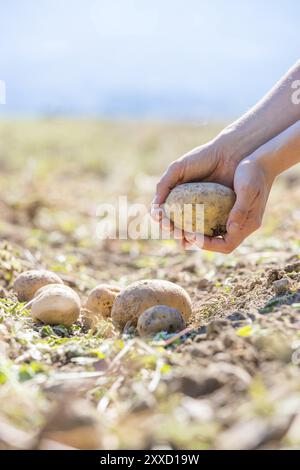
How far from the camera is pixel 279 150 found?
3.43 metres

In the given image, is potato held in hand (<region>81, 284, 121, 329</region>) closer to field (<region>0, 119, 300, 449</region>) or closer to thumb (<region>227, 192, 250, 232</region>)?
field (<region>0, 119, 300, 449</region>)

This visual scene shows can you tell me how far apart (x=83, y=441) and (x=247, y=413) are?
505 millimetres

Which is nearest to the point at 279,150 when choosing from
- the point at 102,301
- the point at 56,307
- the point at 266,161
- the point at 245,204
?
the point at 266,161

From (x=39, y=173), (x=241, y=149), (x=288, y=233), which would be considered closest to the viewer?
(x=241, y=149)

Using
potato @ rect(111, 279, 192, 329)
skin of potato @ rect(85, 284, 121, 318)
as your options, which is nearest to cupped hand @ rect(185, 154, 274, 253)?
potato @ rect(111, 279, 192, 329)

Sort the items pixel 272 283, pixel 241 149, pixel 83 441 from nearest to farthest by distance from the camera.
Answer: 1. pixel 83 441
2. pixel 272 283
3. pixel 241 149

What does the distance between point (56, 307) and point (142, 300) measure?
0.45 m

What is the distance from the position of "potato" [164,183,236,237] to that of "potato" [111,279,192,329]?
491 millimetres

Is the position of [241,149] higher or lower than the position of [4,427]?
higher

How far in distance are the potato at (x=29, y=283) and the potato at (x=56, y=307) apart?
33 cm

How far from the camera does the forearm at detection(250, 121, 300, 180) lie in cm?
342

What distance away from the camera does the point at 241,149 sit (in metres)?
3.79
